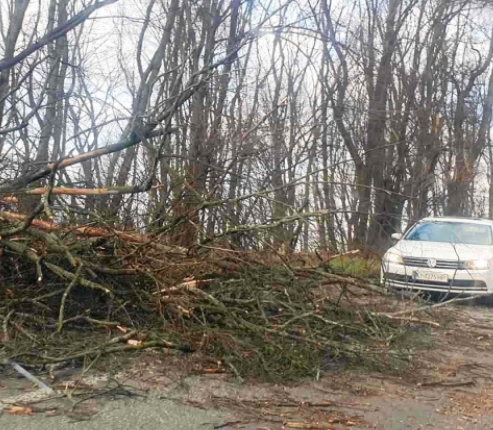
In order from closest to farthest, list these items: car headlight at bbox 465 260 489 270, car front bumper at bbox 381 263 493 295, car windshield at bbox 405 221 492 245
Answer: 1. car front bumper at bbox 381 263 493 295
2. car headlight at bbox 465 260 489 270
3. car windshield at bbox 405 221 492 245

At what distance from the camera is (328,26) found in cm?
1291

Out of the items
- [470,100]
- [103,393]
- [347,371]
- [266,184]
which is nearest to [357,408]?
[347,371]

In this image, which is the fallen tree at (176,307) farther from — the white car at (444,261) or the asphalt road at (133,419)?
the white car at (444,261)

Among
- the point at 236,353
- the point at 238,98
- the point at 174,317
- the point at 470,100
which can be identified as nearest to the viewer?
the point at 236,353

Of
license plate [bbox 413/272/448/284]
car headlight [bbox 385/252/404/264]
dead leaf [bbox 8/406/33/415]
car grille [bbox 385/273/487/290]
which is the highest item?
car headlight [bbox 385/252/404/264]

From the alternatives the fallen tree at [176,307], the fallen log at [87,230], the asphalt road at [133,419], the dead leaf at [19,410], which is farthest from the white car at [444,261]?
the dead leaf at [19,410]

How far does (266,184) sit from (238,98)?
5174mm

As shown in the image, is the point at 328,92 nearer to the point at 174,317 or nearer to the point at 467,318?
the point at 467,318

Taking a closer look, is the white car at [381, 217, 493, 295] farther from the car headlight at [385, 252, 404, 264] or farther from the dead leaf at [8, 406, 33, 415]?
the dead leaf at [8, 406, 33, 415]

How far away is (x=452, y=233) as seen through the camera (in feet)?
39.1

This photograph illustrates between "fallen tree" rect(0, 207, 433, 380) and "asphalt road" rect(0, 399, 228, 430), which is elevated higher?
"fallen tree" rect(0, 207, 433, 380)

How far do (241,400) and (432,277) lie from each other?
6.41 m

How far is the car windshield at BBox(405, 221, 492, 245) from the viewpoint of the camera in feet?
38.5

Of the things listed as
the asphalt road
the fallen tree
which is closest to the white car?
the fallen tree
